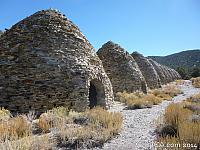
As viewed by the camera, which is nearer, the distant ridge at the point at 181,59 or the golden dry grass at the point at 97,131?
the golden dry grass at the point at 97,131

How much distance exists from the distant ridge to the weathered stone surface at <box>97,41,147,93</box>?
80.7 meters

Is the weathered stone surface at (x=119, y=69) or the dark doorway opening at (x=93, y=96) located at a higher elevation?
the weathered stone surface at (x=119, y=69)

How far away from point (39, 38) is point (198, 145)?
742cm

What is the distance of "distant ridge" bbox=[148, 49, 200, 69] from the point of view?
319 ft

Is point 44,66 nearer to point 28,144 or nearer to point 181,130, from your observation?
point 28,144

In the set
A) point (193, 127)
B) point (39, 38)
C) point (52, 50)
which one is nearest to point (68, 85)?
point (52, 50)

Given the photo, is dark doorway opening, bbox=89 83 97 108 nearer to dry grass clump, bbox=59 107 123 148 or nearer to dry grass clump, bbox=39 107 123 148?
dry grass clump, bbox=39 107 123 148

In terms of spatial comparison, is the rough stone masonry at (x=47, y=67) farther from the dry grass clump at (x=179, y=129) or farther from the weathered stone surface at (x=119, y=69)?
the weathered stone surface at (x=119, y=69)

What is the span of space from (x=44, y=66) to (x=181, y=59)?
4002 inches

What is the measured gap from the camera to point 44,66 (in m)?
9.64

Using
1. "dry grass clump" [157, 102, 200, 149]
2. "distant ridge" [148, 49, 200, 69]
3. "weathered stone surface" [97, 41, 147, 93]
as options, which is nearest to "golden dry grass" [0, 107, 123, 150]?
"dry grass clump" [157, 102, 200, 149]

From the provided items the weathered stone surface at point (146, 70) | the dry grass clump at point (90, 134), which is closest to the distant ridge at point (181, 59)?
the weathered stone surface at point (146, 70)

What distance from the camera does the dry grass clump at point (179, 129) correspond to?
484 cm

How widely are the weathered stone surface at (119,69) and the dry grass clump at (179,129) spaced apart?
10.3 meters
